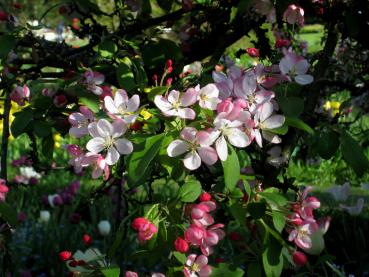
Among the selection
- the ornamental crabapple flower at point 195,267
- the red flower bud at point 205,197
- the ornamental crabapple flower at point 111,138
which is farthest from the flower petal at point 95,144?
the ornamental crabapple flower at point 195,267

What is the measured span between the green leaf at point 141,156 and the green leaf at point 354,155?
1.63 feet

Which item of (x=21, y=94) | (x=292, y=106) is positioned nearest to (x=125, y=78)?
(x=21, y=94)

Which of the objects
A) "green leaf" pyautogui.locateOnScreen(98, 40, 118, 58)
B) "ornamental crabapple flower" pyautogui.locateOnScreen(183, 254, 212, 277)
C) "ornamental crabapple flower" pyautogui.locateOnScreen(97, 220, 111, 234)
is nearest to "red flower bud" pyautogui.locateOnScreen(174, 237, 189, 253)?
"ornamental crabapple flower" pyautogui.locateOnScreen(183, 254, 212, 277)

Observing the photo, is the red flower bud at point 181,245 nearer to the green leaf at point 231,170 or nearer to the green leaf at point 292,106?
the green leaf at point 231,170

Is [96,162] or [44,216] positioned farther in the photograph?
[44,216]

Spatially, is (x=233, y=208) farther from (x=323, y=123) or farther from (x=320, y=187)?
(x=320, y=187)

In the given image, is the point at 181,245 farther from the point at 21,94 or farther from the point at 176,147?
the point at 21,94

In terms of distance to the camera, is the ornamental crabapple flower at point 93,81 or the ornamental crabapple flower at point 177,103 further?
the ornamental crabapple flower at point 93,81

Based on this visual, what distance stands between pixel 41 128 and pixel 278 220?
24.8 inches

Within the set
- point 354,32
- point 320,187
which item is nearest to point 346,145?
point 354,32

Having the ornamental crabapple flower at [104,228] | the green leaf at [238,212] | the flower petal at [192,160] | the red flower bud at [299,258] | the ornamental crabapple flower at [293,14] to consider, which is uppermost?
the ornamental crabapple flower at [293,14]

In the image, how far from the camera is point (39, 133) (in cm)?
154

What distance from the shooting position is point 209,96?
1293 mm

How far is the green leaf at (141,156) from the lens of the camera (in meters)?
1.13
